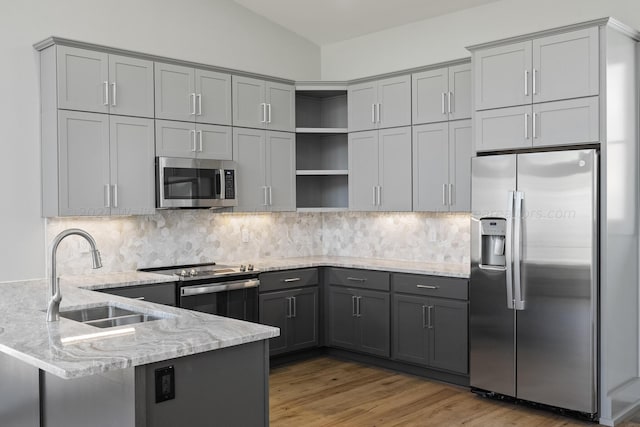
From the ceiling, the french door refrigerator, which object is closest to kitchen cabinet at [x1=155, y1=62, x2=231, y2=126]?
the ceiling

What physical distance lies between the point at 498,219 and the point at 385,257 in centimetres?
195

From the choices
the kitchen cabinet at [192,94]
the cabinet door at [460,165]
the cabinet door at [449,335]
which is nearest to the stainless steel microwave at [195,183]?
the kitchen cabinet at [192,94]

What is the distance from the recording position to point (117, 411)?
7.84 ft

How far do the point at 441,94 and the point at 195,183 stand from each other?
7.37 feet

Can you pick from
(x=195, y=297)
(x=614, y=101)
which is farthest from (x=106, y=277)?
(x=614, y=101)

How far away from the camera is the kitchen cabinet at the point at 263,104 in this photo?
587cm

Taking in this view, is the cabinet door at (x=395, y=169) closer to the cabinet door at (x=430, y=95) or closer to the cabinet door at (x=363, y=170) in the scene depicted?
the cabinet door at (x=363, y=170)

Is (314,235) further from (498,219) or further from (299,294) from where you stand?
(498,219)

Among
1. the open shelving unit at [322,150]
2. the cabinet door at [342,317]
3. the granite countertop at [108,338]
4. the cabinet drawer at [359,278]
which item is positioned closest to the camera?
the granite countertop at [108,338]

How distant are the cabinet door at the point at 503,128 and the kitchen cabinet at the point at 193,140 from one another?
219 centimetres

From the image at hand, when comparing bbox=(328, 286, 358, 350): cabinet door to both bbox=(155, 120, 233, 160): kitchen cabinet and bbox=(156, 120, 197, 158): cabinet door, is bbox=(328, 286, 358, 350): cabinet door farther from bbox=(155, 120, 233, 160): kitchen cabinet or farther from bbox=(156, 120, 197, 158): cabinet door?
bbox=(156, 120, 197, 158): cabinet door

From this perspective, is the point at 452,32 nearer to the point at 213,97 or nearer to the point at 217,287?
the point at 213,97

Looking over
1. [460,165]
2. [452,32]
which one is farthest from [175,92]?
[452,32]

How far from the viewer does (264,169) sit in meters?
6.07
